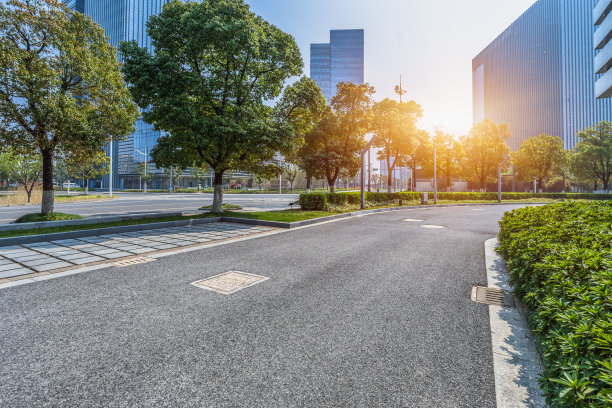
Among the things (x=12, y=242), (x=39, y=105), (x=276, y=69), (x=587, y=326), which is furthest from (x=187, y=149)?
(x=587, y=326)

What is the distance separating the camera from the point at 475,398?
2145 mm

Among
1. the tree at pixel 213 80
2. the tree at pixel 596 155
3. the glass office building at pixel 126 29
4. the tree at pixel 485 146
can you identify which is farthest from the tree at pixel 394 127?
the glass office building at pixel 126 29

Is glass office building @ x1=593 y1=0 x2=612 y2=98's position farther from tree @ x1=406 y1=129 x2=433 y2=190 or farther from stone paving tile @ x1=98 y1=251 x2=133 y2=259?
stone paving tile @ x1=98 y1=251 x2=133 y2=259

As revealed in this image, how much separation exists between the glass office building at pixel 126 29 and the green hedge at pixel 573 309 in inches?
2754

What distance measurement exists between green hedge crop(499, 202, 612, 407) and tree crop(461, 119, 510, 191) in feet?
148

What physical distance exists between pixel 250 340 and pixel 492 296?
3647 mm

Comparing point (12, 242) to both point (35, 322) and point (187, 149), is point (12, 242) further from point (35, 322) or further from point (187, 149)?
point (187, 149)

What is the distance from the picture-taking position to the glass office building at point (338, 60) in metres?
129

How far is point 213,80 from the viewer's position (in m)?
13.2

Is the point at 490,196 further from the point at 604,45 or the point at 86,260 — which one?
the point at 86,260

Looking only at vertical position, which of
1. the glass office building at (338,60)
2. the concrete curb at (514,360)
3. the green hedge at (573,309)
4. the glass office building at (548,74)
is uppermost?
the glass office building at (338,60)

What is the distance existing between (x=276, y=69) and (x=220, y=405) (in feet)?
48.2

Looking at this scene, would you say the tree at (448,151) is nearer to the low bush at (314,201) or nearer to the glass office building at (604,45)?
the glass office building at (604,45)

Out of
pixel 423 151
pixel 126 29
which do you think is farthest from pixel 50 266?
pixel 126 29
